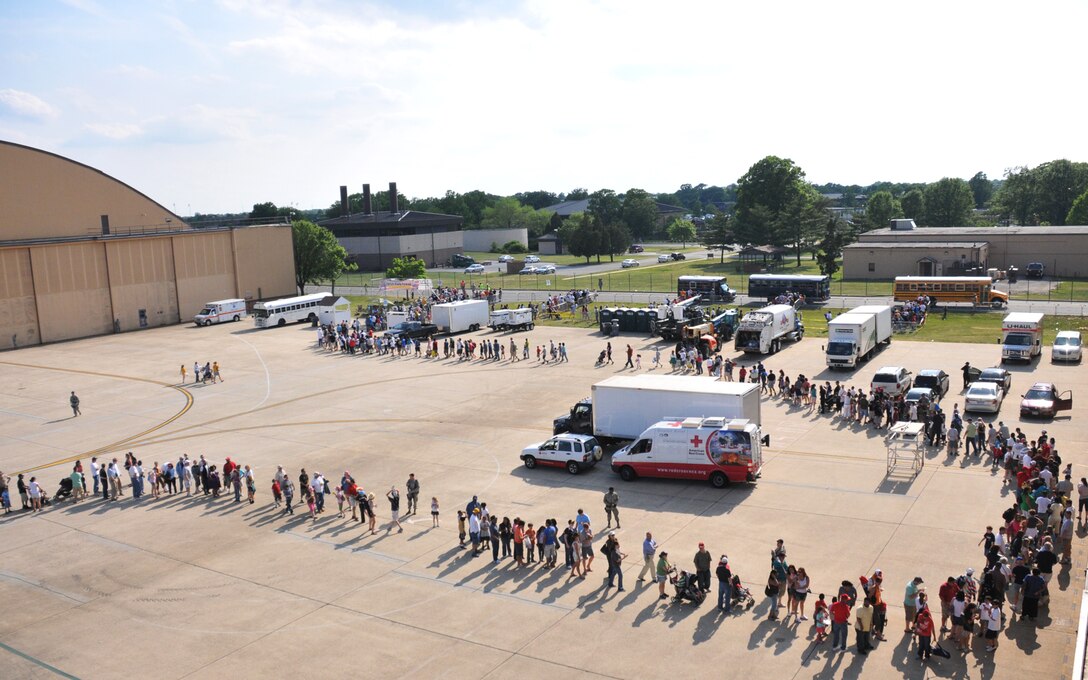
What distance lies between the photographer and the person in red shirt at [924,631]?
15.8m

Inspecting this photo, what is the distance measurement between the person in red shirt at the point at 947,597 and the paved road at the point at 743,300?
47.4m

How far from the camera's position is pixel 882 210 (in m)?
140

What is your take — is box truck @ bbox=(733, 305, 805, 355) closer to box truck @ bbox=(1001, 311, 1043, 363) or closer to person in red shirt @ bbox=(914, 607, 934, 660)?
box truck @ bbox=(1001, 311, 1043, 363)

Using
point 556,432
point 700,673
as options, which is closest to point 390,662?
point 700,673

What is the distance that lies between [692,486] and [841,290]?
55595mm

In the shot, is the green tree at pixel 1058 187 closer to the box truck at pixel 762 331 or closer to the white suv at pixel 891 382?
the box truck at pixel 762 331

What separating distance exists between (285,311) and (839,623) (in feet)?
197

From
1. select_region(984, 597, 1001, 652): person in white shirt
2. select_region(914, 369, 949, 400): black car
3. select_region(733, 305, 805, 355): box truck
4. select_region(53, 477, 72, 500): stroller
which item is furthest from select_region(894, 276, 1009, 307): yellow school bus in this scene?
select_region(53, 477, 72, 500): stroller

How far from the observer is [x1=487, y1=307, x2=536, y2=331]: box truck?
199 feet

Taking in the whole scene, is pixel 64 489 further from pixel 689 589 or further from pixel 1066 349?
pixel 1066 349

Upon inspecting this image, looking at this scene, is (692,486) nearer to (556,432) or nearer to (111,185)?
(556,432)

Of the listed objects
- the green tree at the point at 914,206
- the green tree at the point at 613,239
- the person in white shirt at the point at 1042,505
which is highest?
the green tree at the point at 914,206

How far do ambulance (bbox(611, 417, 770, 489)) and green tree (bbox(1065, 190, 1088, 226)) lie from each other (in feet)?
360

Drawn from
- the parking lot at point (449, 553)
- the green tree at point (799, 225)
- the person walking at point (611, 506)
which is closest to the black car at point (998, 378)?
the parking lot at point (449, 553)
